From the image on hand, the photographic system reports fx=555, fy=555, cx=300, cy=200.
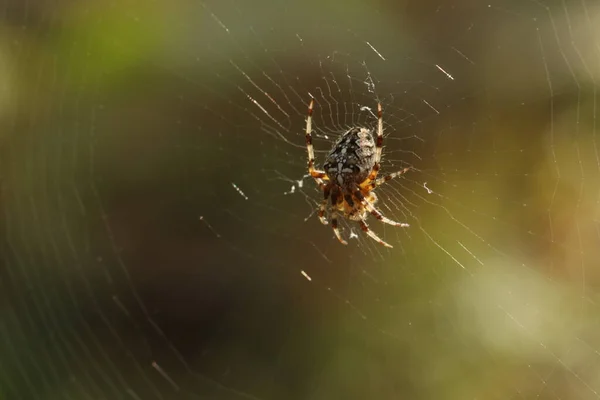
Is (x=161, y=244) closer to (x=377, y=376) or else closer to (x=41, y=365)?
(x=41, y=365)

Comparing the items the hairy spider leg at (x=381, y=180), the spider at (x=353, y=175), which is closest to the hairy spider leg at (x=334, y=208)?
the spider at (x=353, y=175)

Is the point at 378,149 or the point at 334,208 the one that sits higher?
the point at 378,149

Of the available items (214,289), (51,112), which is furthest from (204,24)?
(214,289)

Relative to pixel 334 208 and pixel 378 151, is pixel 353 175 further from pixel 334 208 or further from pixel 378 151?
pixel 334 208

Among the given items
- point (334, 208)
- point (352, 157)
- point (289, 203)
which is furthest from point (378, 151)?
point (289, 203)

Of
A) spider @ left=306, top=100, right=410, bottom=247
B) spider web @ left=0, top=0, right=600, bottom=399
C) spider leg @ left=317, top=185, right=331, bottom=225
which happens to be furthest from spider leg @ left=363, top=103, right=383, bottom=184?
spider leg @ left=317, top=185, right=331, bottom=225
